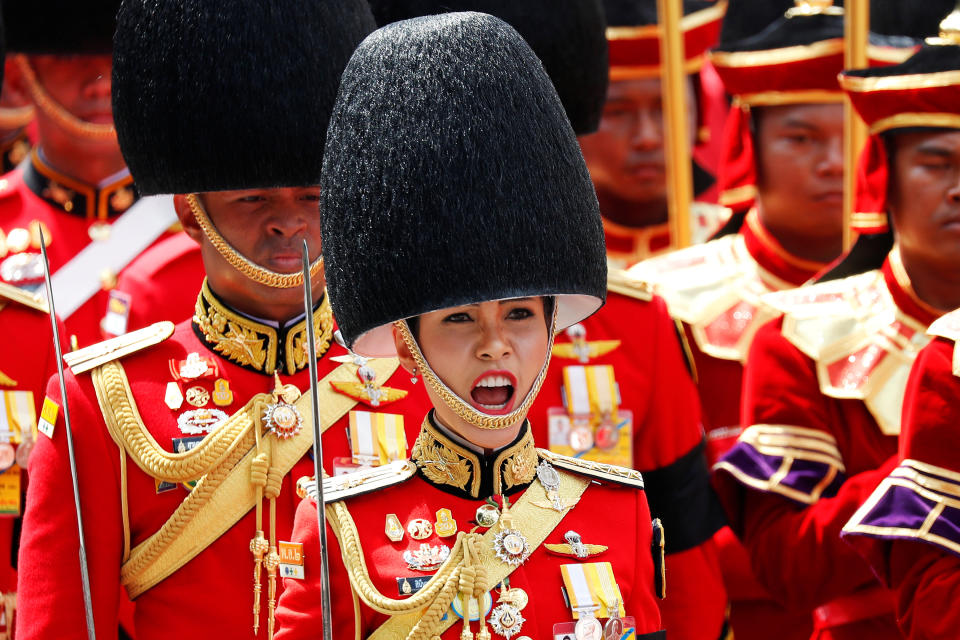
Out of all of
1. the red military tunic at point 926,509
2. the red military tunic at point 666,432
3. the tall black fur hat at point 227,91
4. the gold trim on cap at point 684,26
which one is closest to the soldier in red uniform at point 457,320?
the tall black fur hat at point 227,91

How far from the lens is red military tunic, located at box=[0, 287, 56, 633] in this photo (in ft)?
16.1

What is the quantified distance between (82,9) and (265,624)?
2.68 meters

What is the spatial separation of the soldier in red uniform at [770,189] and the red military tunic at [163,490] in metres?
2.10

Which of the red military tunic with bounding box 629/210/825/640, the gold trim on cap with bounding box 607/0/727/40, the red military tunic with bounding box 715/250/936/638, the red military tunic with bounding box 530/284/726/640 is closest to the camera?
the red military tunic with bounding box 530/284/726/640

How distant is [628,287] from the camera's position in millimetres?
5277

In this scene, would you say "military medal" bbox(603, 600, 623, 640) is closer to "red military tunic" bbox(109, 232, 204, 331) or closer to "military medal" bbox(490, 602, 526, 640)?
"military medal" bbox(490, 602, 526, 640)

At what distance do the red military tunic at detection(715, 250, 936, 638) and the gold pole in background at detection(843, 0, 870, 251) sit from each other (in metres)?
1.02

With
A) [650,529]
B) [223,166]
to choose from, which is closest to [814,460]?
[650,529]

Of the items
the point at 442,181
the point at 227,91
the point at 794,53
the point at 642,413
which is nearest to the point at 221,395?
the point at 227,91

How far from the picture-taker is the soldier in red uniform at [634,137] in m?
6.93

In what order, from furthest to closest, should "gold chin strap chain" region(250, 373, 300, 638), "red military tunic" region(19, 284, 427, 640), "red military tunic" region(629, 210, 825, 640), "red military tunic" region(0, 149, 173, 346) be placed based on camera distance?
"red military tunic" region(0, 149, 173, 346), "red military tunic" region(629, 210, 825, 640), "gold chin strap chain" region(250, 373, 300, 638), "red military tunic" region(19, 284, 427, 640)

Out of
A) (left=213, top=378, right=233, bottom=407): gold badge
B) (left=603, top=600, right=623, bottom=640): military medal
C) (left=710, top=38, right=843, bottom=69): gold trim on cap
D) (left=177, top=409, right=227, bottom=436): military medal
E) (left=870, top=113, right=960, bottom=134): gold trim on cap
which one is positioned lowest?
(left=710, top=38, right=843, bottom=69): gold trim on cap

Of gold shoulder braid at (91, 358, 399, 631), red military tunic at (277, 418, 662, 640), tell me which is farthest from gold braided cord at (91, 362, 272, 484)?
red military tunic at (277, 418, 662, 640)

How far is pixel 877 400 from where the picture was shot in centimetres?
502
